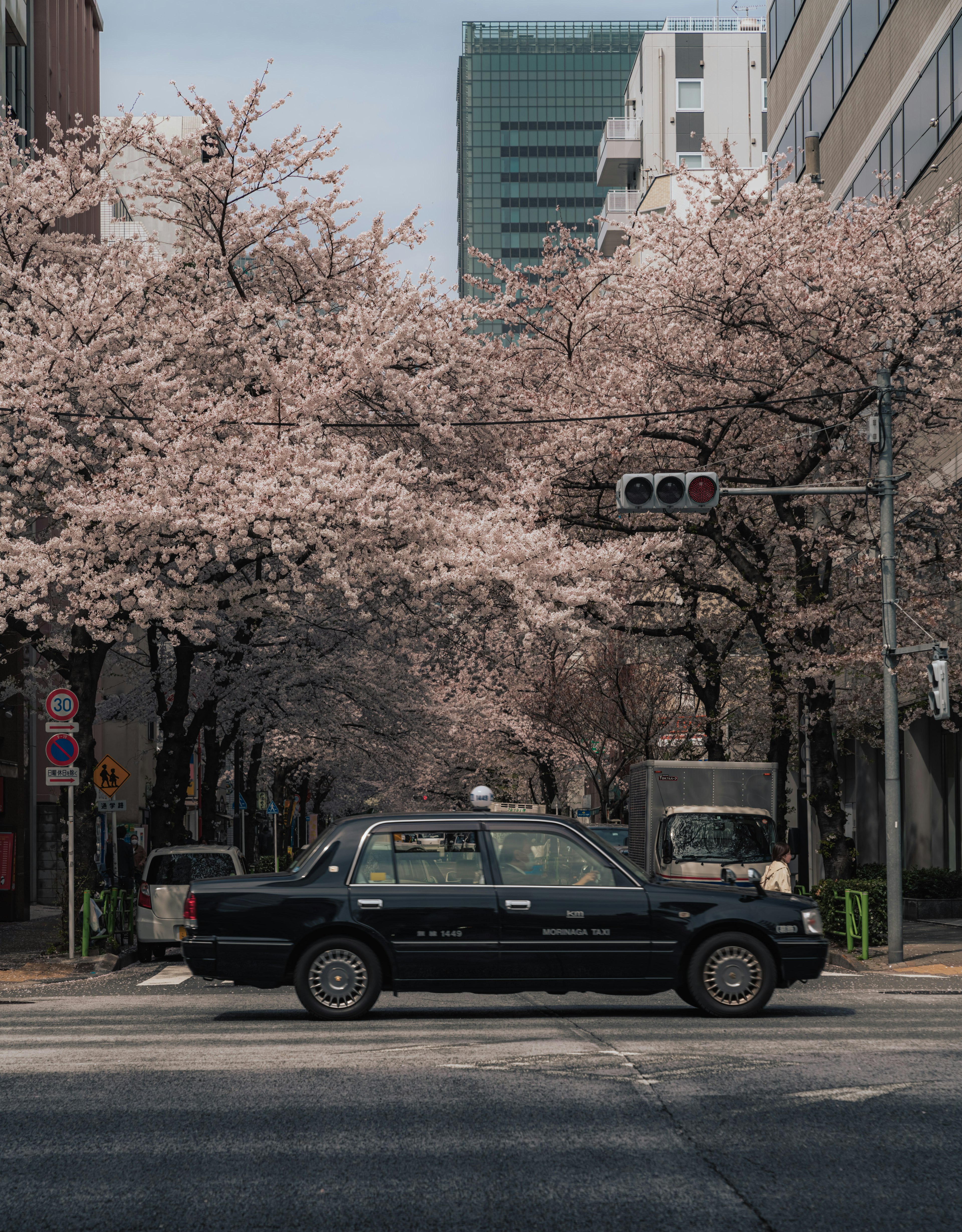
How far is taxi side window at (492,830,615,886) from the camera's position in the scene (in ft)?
41.7

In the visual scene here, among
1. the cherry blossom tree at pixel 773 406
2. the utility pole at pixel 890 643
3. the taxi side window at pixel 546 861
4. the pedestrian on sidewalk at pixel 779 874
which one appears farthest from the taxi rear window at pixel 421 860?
the cherry blossom tree at pixel 773 406

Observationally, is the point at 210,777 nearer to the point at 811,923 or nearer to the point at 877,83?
the point at 877,83

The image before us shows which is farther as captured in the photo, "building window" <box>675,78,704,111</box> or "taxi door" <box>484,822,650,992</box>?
"building window" <box>675,78,704,111</box>

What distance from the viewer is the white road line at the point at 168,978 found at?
58.2 ft

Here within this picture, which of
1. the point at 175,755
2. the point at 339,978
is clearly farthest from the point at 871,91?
the point at 339,978

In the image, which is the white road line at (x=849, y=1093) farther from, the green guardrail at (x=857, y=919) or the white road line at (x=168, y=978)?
the green guardrail at (x=857, y=919)

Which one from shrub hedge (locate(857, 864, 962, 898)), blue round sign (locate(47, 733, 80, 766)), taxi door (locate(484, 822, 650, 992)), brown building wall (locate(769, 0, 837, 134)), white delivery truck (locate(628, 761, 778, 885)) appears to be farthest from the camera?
brown building wall (locate(769, 0, 837, 134))

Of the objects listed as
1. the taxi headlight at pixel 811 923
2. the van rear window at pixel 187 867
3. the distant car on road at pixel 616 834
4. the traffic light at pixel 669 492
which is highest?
the traffic light at pixel 669 492

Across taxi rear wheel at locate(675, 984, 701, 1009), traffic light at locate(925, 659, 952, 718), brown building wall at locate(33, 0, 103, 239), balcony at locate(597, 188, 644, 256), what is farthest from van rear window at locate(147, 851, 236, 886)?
balcony at locate(597, 188, 644, 256)

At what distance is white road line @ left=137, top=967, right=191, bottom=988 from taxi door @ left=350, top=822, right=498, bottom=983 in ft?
17.2

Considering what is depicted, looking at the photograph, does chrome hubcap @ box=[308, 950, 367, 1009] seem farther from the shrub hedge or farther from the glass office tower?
the glass office tower

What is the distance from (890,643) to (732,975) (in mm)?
8885

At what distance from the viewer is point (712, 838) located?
21.8 meters

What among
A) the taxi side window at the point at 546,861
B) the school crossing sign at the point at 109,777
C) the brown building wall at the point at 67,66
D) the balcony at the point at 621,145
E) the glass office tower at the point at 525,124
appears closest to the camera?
the taxi side window at the point at 546,861
